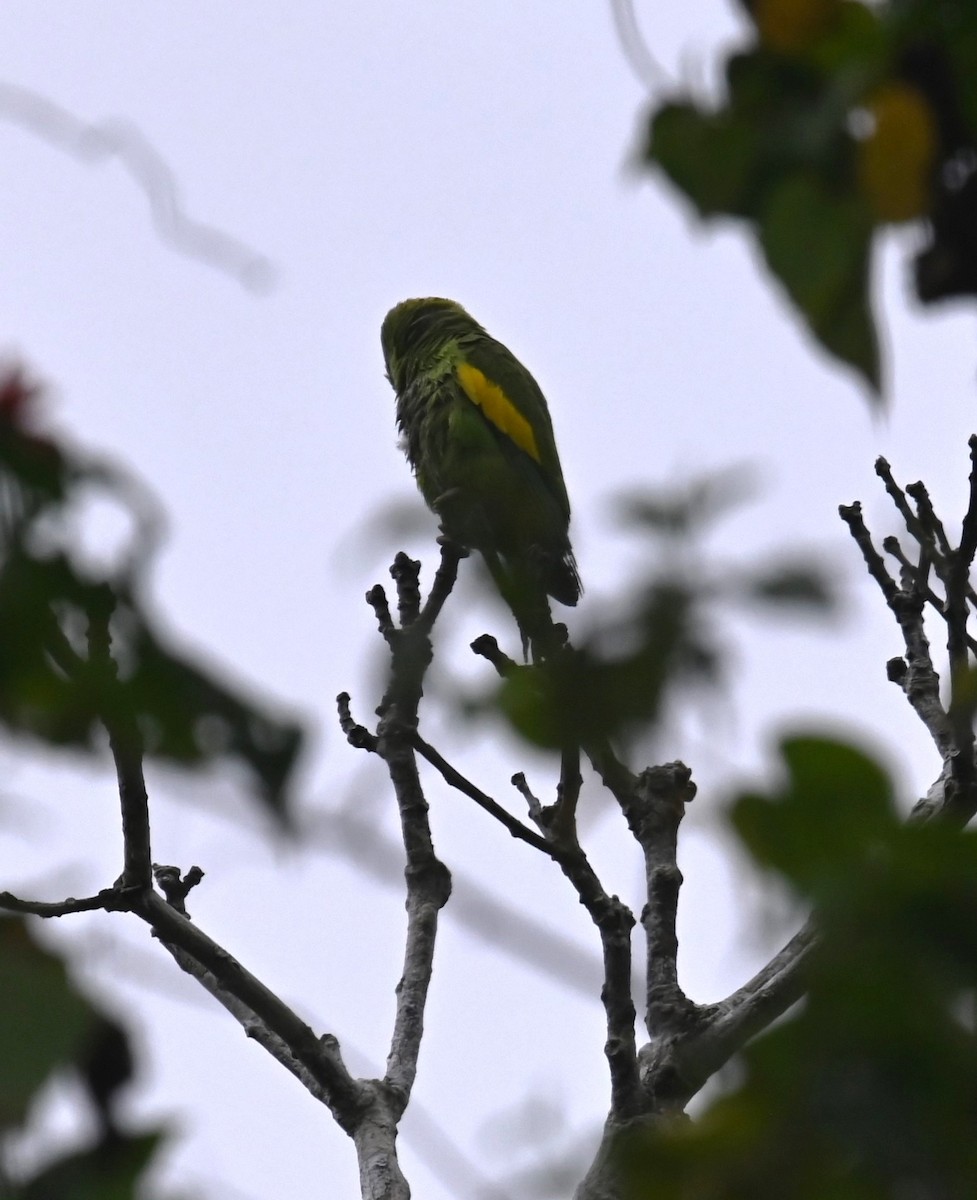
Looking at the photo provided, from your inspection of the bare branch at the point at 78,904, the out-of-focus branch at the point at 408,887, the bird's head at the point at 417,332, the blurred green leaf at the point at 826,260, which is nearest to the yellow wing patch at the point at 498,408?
the bird's head at the point at 417,332

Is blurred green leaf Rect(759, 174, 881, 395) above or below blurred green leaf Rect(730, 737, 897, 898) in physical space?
above

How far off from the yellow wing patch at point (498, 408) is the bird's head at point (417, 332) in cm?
47

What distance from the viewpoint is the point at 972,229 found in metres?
1.18

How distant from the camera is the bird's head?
7598 mm

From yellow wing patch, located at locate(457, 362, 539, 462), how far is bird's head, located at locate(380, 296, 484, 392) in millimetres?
466

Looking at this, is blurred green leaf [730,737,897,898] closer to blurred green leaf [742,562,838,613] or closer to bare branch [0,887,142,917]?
blurred green leaf [742,562,838,613]

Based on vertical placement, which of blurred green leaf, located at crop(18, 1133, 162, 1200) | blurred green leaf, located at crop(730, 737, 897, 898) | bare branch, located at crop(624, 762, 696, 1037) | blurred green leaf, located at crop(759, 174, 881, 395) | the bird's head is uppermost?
the bird's head

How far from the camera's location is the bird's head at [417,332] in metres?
7.60

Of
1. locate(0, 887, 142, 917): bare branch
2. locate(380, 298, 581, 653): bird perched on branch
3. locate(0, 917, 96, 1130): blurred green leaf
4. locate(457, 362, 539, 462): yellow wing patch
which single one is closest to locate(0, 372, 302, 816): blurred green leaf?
locate(0, 917, 96, 1130): blurred green leaf

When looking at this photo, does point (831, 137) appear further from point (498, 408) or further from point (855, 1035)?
point (498, 408)

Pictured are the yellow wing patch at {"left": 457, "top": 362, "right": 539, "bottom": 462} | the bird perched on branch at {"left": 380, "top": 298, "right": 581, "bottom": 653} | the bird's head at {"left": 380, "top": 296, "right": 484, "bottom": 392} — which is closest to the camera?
the bird perched on branch at {"left": 380, "top": 298, "right": 581, "bottom": 653}

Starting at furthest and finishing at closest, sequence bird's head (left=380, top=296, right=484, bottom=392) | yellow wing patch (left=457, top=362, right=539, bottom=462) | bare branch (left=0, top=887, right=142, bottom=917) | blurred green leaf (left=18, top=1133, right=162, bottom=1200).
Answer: bird's head (left=380, top=296, right=484, bottom=392) → yellow wing patch (left=457, top=362, right=539, bottom=462) → bare branch (left=0, top=887, right=142, bottom=917) → blurred green leaf (left=18, top=1133, right=162, bottom=1200)

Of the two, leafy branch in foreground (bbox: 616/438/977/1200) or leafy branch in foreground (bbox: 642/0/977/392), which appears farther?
leafy branch in foreground (bbox: 642/0/977/392)

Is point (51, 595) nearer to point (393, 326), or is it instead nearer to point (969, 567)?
point (969, 567)
